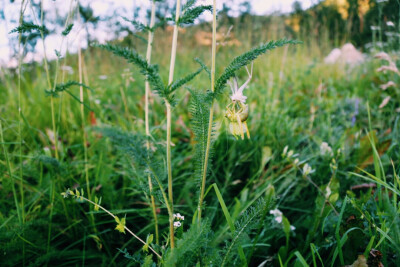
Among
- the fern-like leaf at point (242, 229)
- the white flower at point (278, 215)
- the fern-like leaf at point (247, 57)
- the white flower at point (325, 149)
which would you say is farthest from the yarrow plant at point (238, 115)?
the white flower at point (325, 149)

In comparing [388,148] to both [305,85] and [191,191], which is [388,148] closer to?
[191,191]

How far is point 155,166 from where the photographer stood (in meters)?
0.86

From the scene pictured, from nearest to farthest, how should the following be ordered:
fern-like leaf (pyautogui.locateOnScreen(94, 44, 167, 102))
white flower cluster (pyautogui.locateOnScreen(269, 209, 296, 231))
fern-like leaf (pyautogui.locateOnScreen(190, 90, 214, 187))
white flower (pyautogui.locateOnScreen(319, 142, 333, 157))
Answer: fern-like leaf (pyautogui.locateOnScreen(94, 44, 167, 102)) → fern-like leaf (pyautogui.locateOnScreen(190, 90, 214, 187)) → white flower cluster (pyautogui.locateOnScreen(269, 209, 296, 231)) → white flower (pyautogui.locateOnScreen(319, 142, 333, 157))

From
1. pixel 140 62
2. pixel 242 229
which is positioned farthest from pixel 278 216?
pixel 140 62

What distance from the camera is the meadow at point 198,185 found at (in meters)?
0.83

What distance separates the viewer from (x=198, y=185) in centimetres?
88

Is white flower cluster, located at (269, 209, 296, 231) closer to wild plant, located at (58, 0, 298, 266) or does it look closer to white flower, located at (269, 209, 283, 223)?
white flower, located at (269, 209, 283, 223)

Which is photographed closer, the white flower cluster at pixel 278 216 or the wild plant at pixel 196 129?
the wild plant at pixel 196 129

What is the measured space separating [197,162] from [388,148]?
1336 mm

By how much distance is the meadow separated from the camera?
0.83m

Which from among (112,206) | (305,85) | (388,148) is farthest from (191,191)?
(305,85)

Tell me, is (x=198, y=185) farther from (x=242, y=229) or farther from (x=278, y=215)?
(x=278, y=215)

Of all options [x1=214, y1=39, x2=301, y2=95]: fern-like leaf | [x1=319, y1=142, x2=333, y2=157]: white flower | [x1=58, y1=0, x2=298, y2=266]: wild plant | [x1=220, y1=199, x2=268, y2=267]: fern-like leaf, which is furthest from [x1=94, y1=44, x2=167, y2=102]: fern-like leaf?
[x1=319, y1=142, x2=333, y2=157]: white flower

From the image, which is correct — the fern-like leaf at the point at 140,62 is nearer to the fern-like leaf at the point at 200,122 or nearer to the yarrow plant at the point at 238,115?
the fern-like leaf at the point at 200,122
